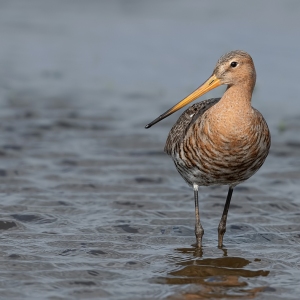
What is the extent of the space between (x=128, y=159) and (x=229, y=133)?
309 cm

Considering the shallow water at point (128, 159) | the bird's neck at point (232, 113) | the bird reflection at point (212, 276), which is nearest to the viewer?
the bird reflection at point (212, 276)

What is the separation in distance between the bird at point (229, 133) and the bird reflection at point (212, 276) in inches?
27.7

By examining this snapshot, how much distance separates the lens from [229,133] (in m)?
6.63

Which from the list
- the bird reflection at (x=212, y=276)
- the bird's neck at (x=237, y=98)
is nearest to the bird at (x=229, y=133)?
the bird's neck at (x=237, y=98)

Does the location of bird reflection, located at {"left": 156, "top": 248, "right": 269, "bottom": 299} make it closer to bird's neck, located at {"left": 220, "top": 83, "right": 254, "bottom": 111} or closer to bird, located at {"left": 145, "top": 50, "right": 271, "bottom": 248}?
bird, located at {"left": 145, "top": 50, "right": 271, "bottom": 248}

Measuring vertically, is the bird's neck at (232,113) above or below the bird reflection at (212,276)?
above

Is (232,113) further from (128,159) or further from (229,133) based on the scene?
(128,159)

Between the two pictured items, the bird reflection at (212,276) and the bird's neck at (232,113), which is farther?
the bird's neck at (232,113)

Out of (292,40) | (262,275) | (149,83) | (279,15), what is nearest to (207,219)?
(262,275)

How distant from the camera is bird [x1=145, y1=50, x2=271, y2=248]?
665 centimetres

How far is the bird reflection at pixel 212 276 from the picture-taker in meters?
6.01

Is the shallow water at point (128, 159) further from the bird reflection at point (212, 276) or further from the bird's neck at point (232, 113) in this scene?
the bird's neck at point (232, 113)

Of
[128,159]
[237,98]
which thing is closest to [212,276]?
[237,98]

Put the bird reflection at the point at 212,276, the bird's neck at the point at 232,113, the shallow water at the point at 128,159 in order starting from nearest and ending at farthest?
1. the bird reflection at the point at 212,276
2. the shallow water at the point at 128,159
3. the bird's neck at the point at 232,113
